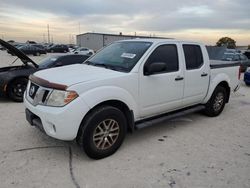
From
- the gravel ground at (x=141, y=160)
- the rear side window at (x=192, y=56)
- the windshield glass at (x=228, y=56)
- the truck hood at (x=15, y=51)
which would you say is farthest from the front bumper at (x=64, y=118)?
the windshield glass at (x=228, y=56)

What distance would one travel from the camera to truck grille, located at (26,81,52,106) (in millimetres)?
3436

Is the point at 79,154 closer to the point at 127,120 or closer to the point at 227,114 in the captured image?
the point at 127,120

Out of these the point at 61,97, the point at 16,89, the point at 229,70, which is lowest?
the point at 16,89

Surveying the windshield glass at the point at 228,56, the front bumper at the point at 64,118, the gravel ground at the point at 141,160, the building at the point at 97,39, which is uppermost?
the building at the point at 97,39

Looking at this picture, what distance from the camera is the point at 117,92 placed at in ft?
12.0

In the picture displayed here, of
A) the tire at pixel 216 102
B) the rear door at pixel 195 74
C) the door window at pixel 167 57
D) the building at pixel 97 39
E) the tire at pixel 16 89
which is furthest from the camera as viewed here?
the building at pixel 97 39

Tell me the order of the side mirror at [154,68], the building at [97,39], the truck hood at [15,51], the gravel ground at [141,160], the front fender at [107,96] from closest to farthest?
the gravel ground at [141,160] → the front fender at [107,96] → the side mirror at [154,68] → the truck hood at [15,51] → the building at [97,39]

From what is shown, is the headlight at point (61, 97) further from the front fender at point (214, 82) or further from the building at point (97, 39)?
the building at point (97, 39)

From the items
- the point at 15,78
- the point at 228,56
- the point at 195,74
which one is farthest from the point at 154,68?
the point at 228,56

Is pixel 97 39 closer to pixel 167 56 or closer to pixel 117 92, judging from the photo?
pixel 167 56

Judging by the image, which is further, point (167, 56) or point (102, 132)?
point (167, 56)

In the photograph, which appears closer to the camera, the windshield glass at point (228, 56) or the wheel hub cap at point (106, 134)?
the wheel hub cap at point (106, 134)

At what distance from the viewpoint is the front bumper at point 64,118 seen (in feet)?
10.6

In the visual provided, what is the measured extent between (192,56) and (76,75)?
2.53 m
